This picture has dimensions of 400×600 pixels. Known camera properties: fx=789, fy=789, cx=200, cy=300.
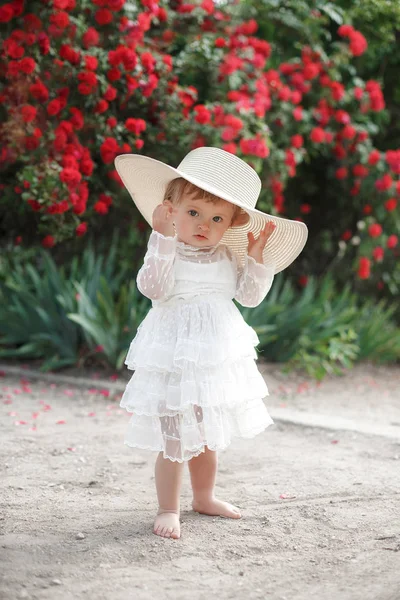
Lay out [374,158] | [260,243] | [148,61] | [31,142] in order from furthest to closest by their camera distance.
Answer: [374,158] → [148,61] → [31,142] → [260,243]

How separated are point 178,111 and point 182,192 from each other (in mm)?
3086

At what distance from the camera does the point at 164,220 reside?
2.79 meters

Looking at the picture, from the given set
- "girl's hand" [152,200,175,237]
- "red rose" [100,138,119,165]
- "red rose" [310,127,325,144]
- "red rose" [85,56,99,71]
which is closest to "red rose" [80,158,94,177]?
"red rose" [100,138,119,165]

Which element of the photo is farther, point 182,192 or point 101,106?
point 101,106

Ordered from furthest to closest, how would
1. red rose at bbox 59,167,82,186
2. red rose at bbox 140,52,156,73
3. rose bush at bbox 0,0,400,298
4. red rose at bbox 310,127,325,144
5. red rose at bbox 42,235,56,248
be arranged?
1. red rose at bbox 310,127,325,144
2. red rose at bbox 42,235,56,248
3. red rose at bbox 140,52,156,73
4. rose bush at bbox 0,0,400,298
5. red rose at bbox 59,167,82,186

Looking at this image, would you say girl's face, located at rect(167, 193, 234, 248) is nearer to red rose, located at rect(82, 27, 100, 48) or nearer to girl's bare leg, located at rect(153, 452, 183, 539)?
girl's bare leg, located at rect(153, 452, 183, 539)

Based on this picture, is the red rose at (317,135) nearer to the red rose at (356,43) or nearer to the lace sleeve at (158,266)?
the red rose at (356,43)

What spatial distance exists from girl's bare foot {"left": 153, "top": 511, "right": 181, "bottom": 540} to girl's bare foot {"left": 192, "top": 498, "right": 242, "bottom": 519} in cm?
20

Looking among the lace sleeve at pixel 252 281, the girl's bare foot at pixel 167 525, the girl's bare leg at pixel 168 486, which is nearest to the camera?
the girl's bare foot at pixel 167 525

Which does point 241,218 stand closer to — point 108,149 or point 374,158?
point 108,149

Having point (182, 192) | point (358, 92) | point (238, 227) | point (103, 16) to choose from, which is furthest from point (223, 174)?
point (358, 92)

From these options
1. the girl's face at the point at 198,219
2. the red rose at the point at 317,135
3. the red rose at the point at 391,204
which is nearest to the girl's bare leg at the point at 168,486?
the girl's face at the point at 198,219

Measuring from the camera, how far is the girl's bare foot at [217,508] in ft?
9.95

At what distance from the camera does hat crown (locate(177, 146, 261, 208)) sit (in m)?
2.87
